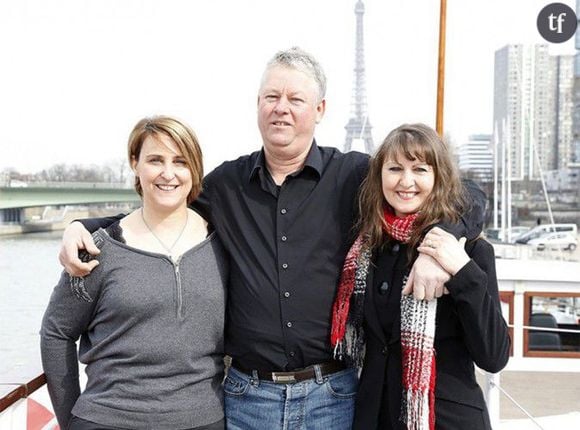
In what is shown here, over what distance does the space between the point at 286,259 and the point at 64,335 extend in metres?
0.79

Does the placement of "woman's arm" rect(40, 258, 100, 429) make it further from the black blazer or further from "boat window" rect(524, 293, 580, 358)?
"boat window" rect(524, 293, 580, 358)

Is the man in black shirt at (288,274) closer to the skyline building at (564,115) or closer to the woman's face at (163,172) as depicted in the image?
the woman's face at (163,172)

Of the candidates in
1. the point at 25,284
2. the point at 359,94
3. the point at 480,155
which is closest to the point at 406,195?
the point at 25,284

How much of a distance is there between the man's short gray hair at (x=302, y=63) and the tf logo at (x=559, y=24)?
18.1 m

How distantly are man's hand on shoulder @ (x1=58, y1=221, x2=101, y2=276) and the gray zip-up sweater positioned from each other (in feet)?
0.11

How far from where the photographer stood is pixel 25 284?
26797 millimetres

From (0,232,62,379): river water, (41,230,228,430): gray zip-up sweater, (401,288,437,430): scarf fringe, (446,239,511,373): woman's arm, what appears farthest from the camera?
(0,232,62,379): river water

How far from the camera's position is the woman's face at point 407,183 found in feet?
7.83

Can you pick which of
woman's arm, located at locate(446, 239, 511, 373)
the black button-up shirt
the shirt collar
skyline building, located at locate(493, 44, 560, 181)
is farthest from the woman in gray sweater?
skyline building, located at locate(493, 44, 560, 181)

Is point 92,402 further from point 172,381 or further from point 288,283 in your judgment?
point 288,283

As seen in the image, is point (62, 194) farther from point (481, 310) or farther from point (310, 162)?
point (481, 310)

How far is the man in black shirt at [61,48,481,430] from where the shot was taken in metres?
2.61

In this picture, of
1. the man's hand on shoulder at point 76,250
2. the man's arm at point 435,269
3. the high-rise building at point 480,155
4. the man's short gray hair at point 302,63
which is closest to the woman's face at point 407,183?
the man's arm at point 435,269

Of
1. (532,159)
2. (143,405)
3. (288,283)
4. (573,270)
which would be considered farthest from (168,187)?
(532,159)
